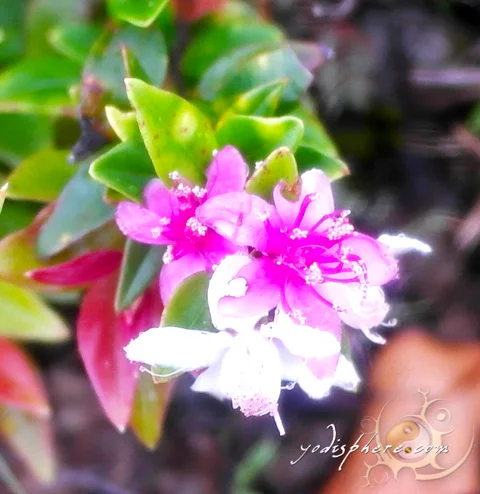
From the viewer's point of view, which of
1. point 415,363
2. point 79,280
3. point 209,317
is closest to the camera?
point 209,317

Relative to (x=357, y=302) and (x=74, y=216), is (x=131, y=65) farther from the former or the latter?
(x=357, y=302)

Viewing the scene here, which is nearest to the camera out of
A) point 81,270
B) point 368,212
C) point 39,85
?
point 81,270

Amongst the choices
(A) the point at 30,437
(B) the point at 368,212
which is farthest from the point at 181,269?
(B) the point at 368,212

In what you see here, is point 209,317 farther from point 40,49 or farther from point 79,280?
point 40,49

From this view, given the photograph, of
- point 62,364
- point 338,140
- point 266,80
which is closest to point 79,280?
point 266,80

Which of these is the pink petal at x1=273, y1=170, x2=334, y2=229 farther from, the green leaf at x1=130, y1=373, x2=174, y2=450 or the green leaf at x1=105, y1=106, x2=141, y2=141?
the green leaf at x1=130, y1=373, x2=174, y2=450

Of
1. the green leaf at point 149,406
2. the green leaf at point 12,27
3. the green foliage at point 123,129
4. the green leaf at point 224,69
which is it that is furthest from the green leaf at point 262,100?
the green leaf at point 12,27

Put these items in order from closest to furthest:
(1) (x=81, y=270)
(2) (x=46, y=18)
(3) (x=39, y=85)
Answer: (1) (x=81, y=270), (3) (x=39, y=85), (2) (x=46, y=18)
